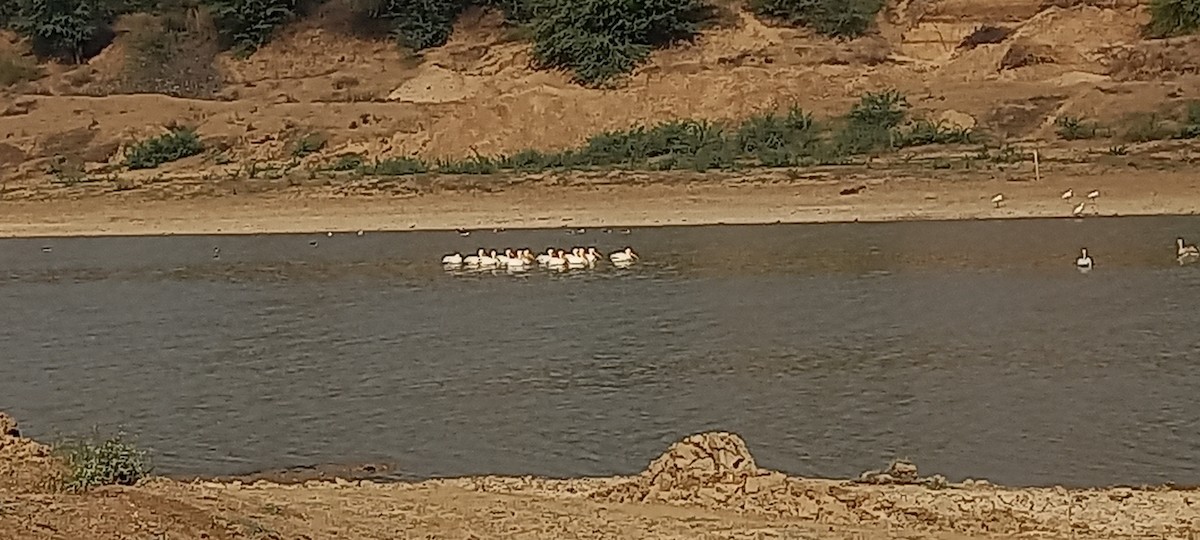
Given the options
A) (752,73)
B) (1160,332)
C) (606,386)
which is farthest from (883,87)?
(606,386)

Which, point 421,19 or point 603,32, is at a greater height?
point 421,19

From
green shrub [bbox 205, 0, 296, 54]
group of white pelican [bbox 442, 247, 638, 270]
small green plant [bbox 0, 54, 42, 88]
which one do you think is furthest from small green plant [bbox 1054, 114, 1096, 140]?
small green plant [bbox 0, 54, 42, 88]

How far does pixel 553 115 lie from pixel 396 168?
4390 millimetres

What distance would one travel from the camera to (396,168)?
33438 mm

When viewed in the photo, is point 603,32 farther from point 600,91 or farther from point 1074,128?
point 1074,128

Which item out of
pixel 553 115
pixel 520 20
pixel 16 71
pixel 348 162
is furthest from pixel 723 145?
pixel 16 71

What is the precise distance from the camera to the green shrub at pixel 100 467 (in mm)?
8359

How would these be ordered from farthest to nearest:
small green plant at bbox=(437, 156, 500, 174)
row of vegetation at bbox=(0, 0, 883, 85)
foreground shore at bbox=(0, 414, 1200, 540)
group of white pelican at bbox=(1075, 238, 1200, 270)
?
row of vegetation at bbox=(0, 0, 883, 85), small green plant at bbox=(437, 156, 500, 174), group of white pelican at bbox=(1075, 238, 1200, 270), foreground shore at bbox=(0, 414, 1200, 540)

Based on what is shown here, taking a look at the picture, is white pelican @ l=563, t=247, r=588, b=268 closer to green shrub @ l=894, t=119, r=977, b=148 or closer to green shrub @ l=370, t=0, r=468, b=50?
green shrub @ l=894, t=119, r=977, b=148

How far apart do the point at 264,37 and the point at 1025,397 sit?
38.8m

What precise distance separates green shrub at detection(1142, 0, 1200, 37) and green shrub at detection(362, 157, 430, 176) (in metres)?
16.4

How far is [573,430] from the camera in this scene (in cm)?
1326

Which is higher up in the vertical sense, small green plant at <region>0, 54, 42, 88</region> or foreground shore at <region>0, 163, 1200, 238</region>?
small green plant at <region>0, 54, 42, 88</region>

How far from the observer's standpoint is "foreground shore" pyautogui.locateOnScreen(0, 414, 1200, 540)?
803 centimetres
